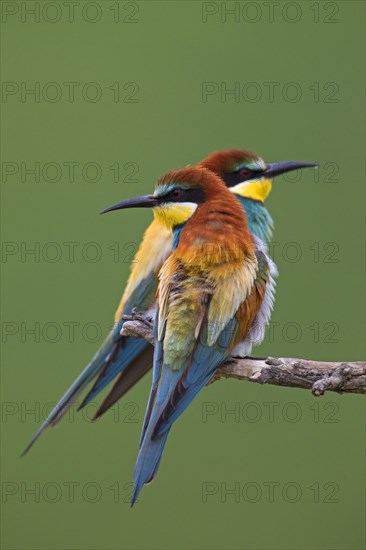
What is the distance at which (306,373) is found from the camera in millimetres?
2006

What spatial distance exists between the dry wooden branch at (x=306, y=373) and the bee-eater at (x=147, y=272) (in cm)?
74

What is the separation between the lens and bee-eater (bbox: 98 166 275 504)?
222cm

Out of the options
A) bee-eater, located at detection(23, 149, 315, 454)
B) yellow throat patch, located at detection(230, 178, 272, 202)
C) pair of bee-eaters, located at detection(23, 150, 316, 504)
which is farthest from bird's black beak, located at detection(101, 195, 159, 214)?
yellow throat patch, located at detection(230, 178, 272, 202)

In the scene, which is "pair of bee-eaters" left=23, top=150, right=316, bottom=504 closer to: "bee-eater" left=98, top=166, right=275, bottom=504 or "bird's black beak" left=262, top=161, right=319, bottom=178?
"bee-eater" left=98, top=166, right=275, bottom=504

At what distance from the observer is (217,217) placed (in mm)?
2475

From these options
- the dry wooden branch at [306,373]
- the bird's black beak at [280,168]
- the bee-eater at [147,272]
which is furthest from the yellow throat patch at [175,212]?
the bird's black beak at [280,168]

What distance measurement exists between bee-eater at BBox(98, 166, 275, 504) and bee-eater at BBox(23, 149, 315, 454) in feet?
1.43

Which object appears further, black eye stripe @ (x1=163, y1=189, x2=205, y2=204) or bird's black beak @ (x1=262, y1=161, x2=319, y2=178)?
bird's black beak @ (x1=262, y1=161, x2=319, y2=178)

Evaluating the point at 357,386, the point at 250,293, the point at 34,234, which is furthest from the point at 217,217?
the point at 34,234

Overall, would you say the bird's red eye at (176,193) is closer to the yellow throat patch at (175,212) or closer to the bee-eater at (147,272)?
the yellow throat patch at (175,212)

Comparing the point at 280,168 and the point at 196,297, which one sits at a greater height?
the point at 280,168

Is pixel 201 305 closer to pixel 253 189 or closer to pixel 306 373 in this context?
pixel 306 373

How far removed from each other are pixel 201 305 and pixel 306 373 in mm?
364

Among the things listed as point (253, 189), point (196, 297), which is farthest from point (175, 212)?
point (253, 189)
